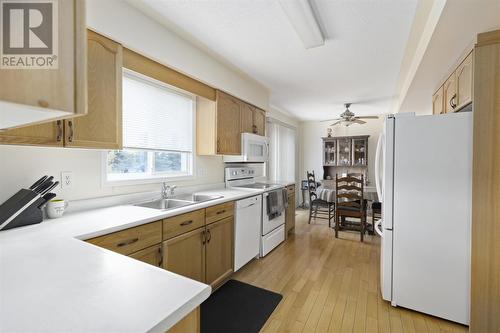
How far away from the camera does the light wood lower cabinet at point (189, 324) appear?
0.64m

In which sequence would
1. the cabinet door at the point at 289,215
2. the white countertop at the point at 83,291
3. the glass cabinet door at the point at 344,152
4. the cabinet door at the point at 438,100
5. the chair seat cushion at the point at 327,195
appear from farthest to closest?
the glass cabinet door at the point at 344,152 → the chair seat cushion at the point at 327,195 → the cabinet door at the point at 289,215 → the cabinet door at the point at 438,100 → the white countertop at the point at 83,291

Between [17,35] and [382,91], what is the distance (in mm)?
4390

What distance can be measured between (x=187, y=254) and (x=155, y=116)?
55.4 inches

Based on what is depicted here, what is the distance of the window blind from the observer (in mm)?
2141

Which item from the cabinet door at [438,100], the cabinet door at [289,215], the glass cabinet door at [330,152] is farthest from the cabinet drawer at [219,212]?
the glass cabinet door at [330,152]

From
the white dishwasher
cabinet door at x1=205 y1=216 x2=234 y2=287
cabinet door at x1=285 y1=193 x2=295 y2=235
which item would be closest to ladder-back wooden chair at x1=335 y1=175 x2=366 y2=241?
cabinet door at x1=285 y1=193 x2=295 y2=235

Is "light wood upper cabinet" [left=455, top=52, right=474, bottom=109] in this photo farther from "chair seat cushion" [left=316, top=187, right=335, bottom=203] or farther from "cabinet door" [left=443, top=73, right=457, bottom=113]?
"chair seat cushion" [left=316, top=187, right=335, bottom=203]

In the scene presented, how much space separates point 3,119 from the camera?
1.82ft

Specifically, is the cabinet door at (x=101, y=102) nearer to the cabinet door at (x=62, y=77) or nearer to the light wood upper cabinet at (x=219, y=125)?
the light wood upper cabinet at (x=219, y=125)

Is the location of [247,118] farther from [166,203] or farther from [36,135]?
[36,135]

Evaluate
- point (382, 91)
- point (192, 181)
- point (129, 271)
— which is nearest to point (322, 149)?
point (382, 91)

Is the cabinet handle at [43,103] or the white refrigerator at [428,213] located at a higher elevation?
the cabinet handle at [43,103]

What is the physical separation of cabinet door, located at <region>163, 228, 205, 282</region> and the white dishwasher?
54 cm

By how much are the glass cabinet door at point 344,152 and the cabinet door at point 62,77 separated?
19.7 ft
